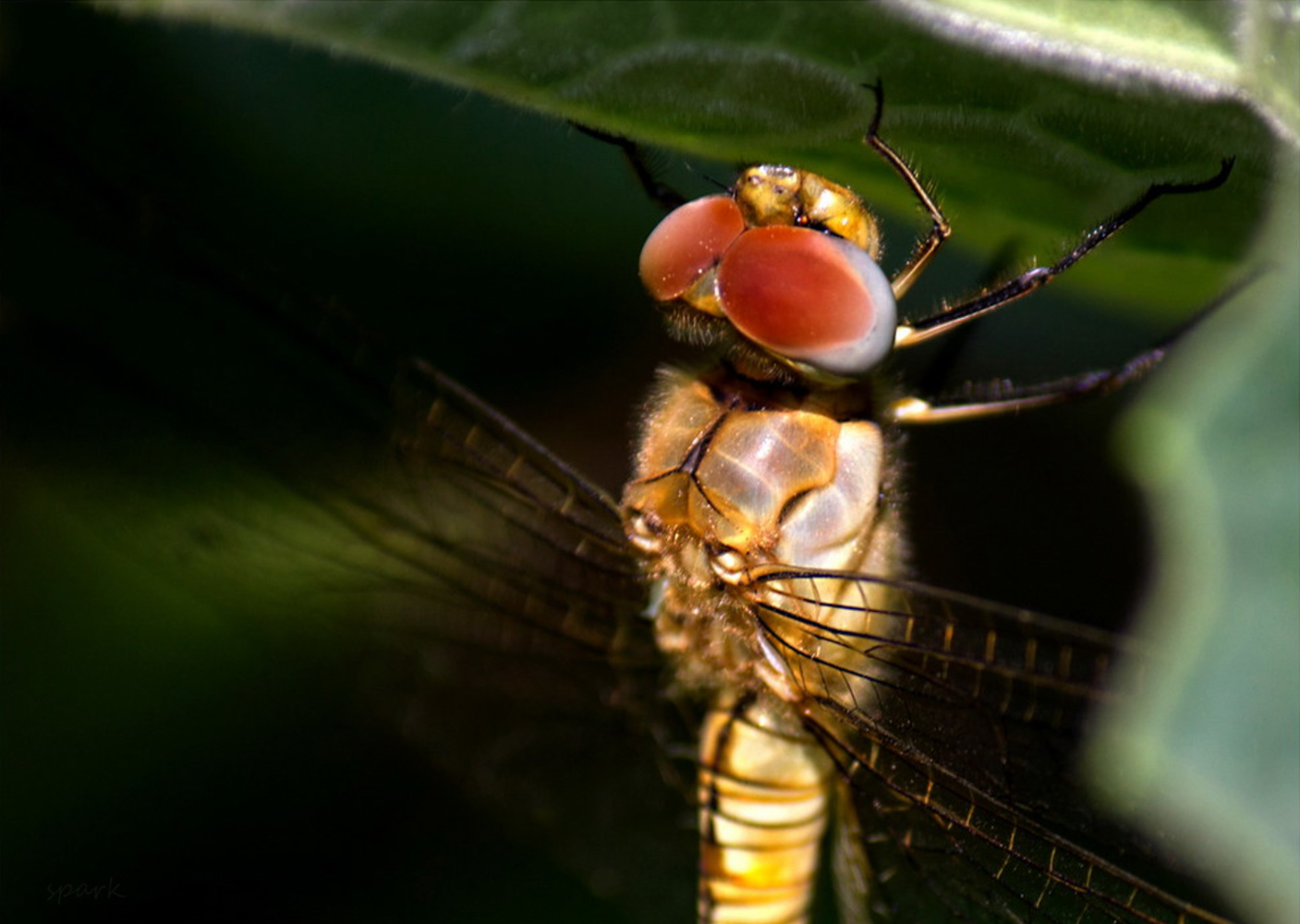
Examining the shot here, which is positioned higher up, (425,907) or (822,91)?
(822,91)

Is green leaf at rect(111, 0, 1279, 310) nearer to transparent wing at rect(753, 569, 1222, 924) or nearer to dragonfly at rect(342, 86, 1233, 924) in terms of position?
dragonfly at rect(342, 86, 1233, 924)

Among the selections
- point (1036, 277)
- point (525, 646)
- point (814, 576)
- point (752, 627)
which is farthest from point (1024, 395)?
point (525, 646)

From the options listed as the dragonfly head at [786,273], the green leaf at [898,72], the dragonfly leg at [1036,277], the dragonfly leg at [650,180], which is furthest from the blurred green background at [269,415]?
the green leaf at [898,72]

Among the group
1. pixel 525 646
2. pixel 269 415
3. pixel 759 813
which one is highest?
pixel 269 415

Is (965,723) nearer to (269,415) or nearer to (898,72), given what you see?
(898,72)

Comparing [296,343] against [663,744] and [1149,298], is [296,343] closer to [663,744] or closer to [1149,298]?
[663,744]

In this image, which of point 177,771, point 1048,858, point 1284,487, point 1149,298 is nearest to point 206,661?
point 177,771

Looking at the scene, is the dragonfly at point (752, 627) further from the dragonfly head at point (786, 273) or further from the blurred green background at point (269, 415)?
the blurred green background at point (269, 415)

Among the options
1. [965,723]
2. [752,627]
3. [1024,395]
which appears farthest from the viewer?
[1024,395]
